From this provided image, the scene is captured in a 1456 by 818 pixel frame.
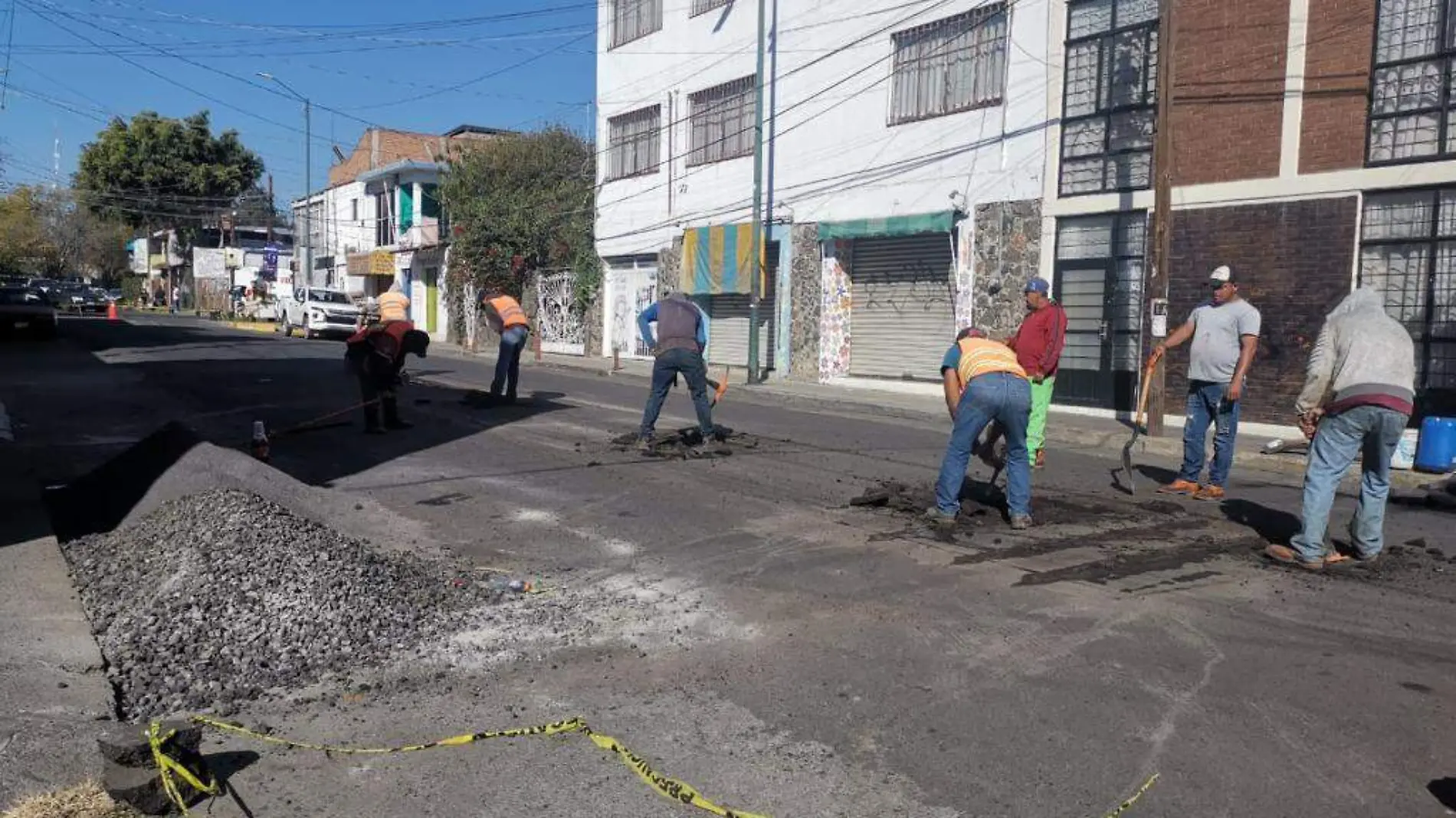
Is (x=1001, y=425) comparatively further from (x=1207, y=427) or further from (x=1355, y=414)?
(x=1207, y=427)

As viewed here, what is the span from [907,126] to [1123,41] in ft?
15.7

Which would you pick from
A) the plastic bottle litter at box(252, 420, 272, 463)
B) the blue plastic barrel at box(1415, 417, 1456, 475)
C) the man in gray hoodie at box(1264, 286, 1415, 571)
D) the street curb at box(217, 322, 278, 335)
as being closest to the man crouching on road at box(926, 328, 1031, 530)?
the man in gray hoodie at box(1264, 286, 1415, 571)

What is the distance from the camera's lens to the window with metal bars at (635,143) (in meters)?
27.8

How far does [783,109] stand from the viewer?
23188mm

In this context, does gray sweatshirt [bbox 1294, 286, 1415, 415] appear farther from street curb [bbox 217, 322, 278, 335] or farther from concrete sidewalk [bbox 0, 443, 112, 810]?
street curb [bbox 217, 322, 278, 335]

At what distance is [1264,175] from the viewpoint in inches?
563

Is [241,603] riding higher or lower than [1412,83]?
lower

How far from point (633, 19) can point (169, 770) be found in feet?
90.4

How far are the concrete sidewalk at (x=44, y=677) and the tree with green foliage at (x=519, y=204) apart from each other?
26.7 metres

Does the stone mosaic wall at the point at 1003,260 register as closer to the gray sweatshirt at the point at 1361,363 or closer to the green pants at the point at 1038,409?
the green pants at the point at 1038,409

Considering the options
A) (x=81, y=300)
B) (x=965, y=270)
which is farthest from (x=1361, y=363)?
(x=81, y=300)

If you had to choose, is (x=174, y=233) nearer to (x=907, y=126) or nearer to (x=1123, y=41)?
(x=907, y=126)

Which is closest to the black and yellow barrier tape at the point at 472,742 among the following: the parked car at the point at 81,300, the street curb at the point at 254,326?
the street curb at the point at 254,326

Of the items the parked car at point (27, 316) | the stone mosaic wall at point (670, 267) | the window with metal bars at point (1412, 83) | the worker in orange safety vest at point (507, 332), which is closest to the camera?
the window with metal bars at point (1412, 83)
